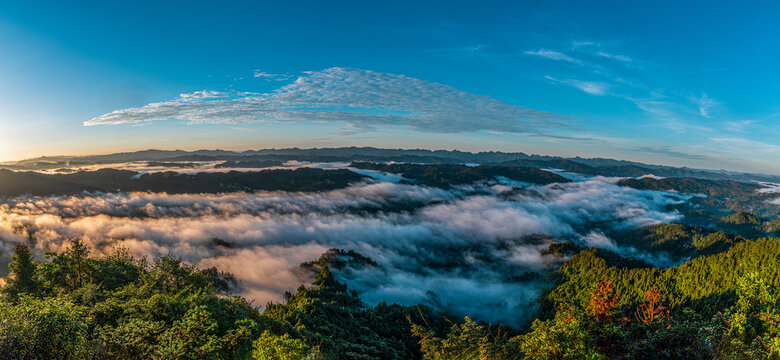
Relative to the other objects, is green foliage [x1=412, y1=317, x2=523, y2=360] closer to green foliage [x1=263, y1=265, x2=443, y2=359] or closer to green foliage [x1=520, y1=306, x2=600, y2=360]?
green foliage [x1=520, y1=306, x2=600, y2=360]

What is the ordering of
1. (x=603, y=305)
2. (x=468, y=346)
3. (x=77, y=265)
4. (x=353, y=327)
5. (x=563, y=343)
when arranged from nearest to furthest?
(x=563, y=343)
(x=603, y=305)
(x=468, y=346)
(x=77, y=265)
(x=353, y=327)

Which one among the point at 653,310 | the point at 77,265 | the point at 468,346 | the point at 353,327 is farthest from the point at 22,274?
the point at 353,327

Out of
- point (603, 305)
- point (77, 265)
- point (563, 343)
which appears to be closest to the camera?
point (563, 343)

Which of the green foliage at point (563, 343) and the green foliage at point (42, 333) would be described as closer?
the green foliage at point (42, 333)

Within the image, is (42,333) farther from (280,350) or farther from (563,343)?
(563,343)

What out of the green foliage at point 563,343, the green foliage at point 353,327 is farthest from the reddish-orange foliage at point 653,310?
the green foliage at point 353,327

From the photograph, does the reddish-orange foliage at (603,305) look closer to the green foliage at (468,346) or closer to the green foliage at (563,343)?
the green foliage at (563,343)

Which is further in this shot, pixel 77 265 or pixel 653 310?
pixel 77 265

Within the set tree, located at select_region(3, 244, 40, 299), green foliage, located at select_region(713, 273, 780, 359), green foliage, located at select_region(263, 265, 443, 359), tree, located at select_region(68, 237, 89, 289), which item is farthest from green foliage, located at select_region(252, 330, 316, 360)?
green foliage, located at select_region(263, 265, 443, 359)

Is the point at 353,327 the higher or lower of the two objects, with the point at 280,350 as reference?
lower
